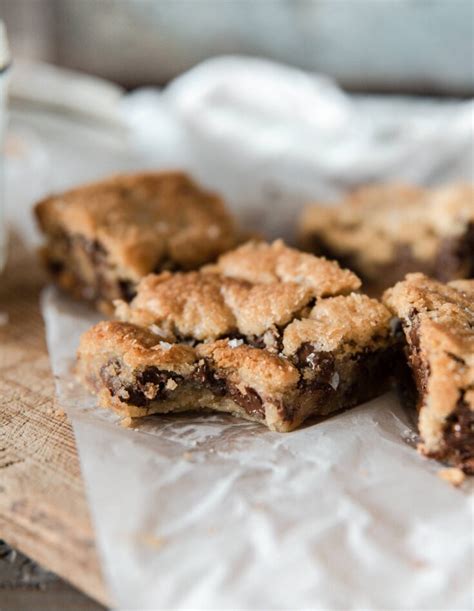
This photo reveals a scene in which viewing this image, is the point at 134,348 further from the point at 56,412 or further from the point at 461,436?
the point at 461,436

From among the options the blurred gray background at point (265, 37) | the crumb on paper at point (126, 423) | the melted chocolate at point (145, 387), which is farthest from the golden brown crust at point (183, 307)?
the blurred gray background at point (265, 37)

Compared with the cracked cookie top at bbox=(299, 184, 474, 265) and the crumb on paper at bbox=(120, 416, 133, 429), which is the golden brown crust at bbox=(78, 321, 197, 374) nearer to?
the crumb on paper at bbox=(120, 416, 133, 429)

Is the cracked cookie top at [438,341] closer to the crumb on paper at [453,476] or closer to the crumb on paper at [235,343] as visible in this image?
the crumb on paper at [453,476]

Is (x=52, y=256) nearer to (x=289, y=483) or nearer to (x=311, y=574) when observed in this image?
(x=289, y=483)

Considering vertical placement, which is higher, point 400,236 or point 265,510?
point 400,236

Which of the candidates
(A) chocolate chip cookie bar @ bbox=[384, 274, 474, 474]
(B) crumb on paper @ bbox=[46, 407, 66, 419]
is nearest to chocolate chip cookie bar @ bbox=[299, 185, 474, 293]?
(A) chocolate chip cookie bar @ bbox=[384, 274, 474, 474]

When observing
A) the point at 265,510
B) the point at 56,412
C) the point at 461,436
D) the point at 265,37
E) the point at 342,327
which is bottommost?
the point at 56,412

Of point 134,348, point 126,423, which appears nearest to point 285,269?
point 134,348
